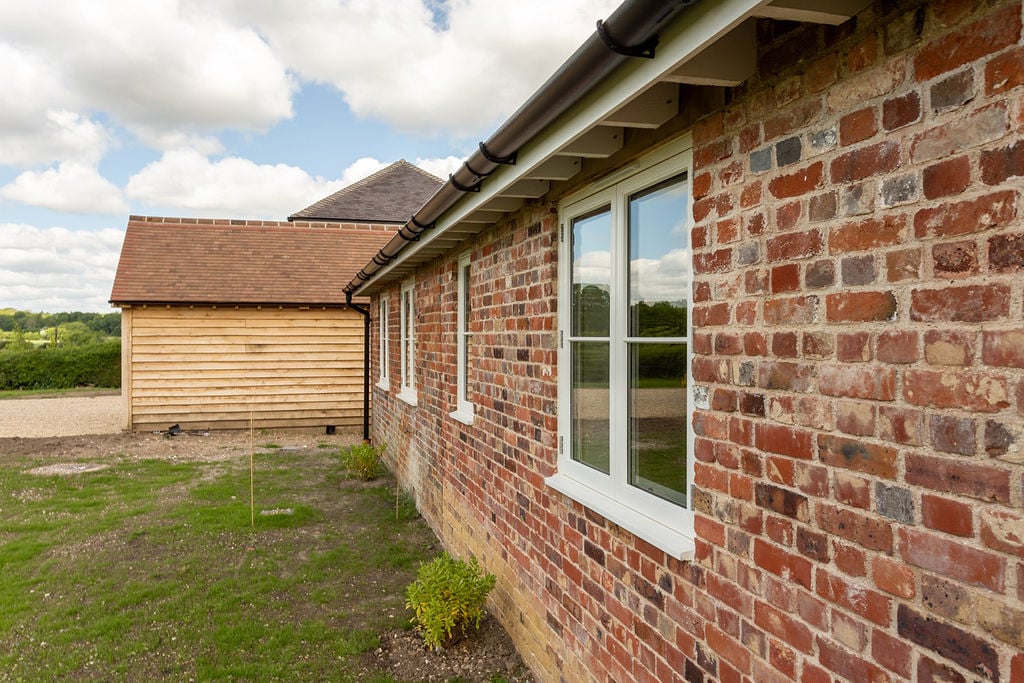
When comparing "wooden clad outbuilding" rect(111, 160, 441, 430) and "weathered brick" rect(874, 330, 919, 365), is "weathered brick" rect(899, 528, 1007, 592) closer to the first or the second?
"weathered brick" rect(874, 330, 919, 365)

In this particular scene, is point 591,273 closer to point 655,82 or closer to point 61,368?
point 655,82

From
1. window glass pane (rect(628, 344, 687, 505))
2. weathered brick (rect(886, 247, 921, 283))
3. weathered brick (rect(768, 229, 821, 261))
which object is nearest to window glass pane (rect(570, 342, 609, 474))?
window glass pane (rect(628, 344, 687, 505))

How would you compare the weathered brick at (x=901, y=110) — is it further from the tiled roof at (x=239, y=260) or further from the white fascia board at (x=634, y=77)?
the tiled roof at (x=239, y=260)

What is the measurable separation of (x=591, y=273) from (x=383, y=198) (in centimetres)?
2198

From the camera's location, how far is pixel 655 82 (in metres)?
1.84

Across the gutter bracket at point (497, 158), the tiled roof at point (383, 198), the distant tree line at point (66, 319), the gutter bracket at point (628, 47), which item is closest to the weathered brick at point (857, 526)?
the gutter bracket at point (628, 47)

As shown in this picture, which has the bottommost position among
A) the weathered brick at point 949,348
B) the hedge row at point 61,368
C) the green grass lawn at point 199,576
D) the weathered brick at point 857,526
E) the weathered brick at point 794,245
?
the green grass lawn at point 199,576

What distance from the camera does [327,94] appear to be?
2456cm

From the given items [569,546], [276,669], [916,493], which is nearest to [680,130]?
[916,493]

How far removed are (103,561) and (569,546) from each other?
17.2 ft

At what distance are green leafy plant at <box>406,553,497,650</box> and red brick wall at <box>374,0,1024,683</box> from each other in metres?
1.74

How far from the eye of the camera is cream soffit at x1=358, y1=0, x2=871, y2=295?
1.50 meters

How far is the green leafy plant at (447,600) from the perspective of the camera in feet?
13.3

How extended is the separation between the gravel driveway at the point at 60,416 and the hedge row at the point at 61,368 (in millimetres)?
2386
